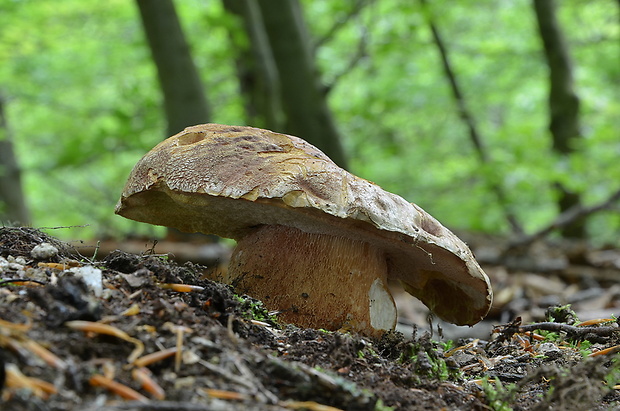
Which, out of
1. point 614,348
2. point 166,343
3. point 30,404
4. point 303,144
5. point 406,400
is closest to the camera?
point 30,404

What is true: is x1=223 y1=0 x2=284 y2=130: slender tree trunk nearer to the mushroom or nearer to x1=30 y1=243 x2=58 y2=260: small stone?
the mushroom

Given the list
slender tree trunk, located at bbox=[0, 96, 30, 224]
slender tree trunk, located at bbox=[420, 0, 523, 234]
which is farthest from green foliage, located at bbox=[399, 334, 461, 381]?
slender tree trunk, located at bbox=[0, 96, 30, 224]

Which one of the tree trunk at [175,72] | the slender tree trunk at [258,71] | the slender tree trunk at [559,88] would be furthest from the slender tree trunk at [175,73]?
the slender tree trunk at [559,88]

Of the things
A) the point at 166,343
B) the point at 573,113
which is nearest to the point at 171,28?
the point at 166,343

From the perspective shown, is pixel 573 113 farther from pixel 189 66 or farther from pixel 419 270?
pixel 419 270

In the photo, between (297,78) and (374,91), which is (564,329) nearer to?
(297,78)

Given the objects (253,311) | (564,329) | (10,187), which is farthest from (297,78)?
(10,187)
